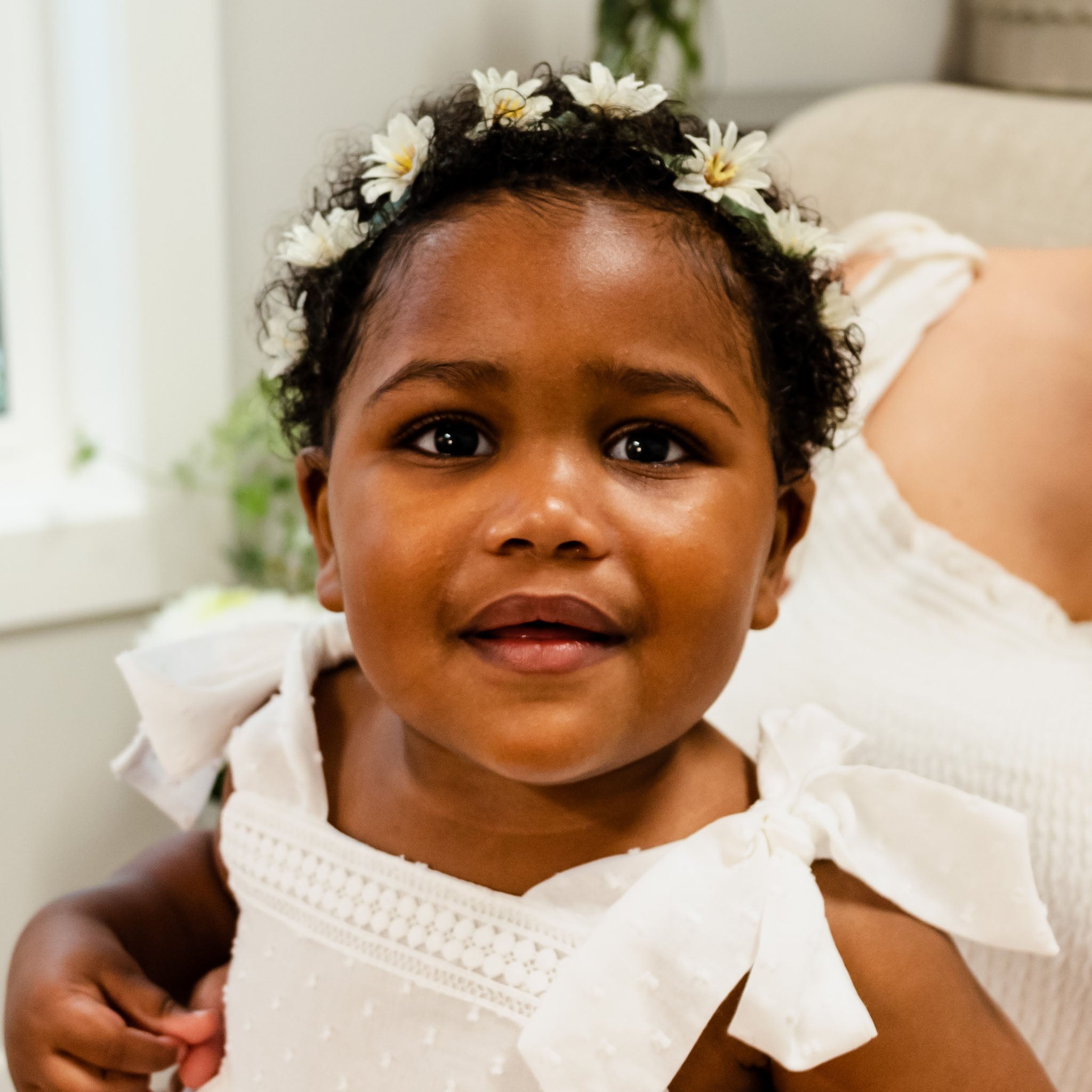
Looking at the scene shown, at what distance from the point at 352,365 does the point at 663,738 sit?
301 mm

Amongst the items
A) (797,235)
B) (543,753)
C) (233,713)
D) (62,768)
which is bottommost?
(62,768)

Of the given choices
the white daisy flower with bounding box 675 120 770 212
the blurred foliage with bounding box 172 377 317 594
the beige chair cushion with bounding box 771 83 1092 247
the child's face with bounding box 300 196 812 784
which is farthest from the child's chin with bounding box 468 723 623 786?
the blurred foliage with bounding box 172 377 317 594

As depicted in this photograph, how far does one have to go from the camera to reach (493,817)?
0.83 m

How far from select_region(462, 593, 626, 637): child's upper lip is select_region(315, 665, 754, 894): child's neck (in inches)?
5.9

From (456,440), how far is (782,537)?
9.7 inches

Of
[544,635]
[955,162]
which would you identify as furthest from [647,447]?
[955,162]

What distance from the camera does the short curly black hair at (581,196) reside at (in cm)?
78

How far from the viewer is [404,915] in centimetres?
82

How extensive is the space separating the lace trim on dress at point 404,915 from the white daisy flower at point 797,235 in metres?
0.44

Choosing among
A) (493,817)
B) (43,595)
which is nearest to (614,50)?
(43,595)

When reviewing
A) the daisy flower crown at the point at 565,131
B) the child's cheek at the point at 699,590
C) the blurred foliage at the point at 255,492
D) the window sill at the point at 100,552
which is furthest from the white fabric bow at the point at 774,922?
the window sill at the point at 100,552

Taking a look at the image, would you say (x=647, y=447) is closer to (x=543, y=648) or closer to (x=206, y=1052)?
(x=543, y=648)

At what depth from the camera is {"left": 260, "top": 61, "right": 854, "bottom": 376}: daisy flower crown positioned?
31.3 inches

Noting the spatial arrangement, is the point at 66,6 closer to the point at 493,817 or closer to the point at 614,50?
the point at 614,50
